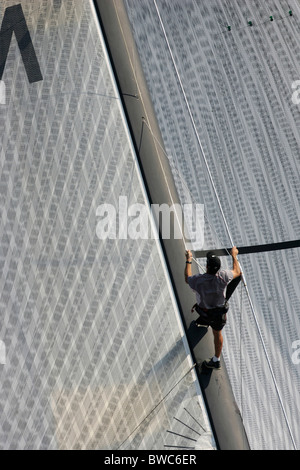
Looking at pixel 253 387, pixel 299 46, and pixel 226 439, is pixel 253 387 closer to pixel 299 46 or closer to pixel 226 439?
pixel 226 439

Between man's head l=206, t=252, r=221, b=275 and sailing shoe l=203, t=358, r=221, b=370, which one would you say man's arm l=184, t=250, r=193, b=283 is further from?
sailing shoe l=203, t=358, r=221, b=370

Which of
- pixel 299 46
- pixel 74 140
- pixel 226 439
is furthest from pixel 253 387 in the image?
pixel 299 46

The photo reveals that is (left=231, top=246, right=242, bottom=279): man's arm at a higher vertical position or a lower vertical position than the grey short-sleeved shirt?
higher

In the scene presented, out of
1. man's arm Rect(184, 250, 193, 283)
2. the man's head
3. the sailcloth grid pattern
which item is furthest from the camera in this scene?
the sailcloth grid pattern

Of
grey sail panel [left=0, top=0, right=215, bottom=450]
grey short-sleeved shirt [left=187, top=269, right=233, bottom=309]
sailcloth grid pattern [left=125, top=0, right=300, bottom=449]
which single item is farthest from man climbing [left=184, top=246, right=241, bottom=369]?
sailcloth grid pattern [left=125, top=0, right=300, bottom=449]

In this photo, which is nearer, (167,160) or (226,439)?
(226,439)

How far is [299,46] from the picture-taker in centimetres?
374

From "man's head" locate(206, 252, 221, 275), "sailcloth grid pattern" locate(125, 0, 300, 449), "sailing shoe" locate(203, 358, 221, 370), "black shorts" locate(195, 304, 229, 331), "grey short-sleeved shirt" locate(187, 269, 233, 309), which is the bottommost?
"sailing shoe" locate(203, 358, 221, 370)

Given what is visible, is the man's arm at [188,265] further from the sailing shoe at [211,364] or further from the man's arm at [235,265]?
the sailing shoe at [211,364]

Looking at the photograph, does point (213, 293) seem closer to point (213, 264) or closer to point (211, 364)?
point (213, 264)

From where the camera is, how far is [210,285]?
10.5 feet

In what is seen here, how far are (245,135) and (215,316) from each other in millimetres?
914

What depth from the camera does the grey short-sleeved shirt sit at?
3195 mm

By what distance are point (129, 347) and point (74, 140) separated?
0.90 metres
